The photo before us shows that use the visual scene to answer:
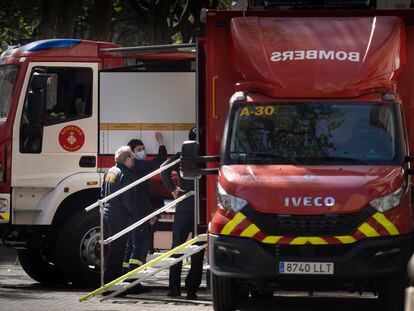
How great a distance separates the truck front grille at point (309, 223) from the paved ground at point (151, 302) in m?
2.31

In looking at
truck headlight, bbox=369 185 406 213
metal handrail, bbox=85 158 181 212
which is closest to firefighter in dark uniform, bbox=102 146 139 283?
metal handrail, bbox=85 158 181 212

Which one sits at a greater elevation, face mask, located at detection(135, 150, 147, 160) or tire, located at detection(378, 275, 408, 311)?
face mask, located at detection(135, 150, 147, 160)

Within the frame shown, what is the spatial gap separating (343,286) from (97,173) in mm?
5184

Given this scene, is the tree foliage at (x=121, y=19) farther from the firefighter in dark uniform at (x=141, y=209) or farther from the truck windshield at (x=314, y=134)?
the truck windshield at (x=314, y=134)

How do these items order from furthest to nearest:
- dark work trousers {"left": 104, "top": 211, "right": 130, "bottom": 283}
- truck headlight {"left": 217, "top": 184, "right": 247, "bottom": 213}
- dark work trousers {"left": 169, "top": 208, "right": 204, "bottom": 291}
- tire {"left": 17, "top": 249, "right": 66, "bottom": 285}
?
tire {"left": 17, "top": 249, "right": 66, "bottom": 285} < dark work trousers {"left": 104, "top": 211, "right": 130, "bottom": 283} < dark work trousers {"left": 169, "top": 208, "right": 204, "bottom": 291} < truck headlight {"left": 217, "top": 184, "right": 247, "bottom": 213}

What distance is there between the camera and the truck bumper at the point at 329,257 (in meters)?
10.3

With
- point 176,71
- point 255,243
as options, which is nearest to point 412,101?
point 255,243

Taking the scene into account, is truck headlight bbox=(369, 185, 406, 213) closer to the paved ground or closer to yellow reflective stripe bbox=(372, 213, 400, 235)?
yellow reflective stripe bbox=(372, 213, 400, 235)

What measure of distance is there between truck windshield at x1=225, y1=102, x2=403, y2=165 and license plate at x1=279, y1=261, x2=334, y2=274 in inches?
42.8

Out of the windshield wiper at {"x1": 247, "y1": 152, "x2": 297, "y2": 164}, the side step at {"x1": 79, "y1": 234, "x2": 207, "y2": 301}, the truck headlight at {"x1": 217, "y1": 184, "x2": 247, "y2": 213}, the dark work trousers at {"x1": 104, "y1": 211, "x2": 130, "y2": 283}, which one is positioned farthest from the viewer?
the dark work trousers at {"x1": 104, "y1": 211, "x2": 130, "y2": 283}

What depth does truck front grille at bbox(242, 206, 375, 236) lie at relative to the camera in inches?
406

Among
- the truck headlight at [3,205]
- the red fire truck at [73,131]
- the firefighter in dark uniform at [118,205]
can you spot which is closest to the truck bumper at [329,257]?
the firefighter in dark uniform at [118,205]

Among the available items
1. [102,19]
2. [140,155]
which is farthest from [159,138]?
[102,19]

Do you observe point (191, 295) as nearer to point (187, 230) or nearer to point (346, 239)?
point (187, 230)
